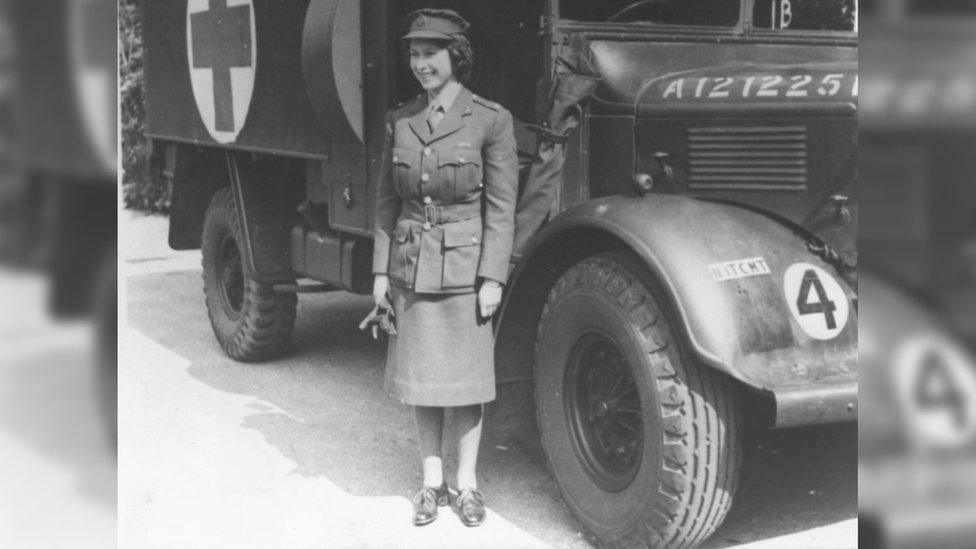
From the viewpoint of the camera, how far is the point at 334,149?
4.41 metres

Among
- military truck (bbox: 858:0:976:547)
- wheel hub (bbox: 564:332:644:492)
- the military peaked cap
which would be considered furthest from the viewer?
the military peaked cap

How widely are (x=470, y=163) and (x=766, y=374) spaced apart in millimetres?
1117

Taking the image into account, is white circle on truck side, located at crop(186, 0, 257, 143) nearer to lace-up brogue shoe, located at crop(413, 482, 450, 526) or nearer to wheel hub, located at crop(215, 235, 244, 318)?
wheel hub, located at crop(215, 235, 244, 318)

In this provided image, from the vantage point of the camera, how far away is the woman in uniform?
12.0 ft

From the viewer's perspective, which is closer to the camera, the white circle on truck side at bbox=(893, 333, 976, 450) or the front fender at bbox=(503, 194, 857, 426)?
the white circle on truck side at bbox=(893, 333, 976, 450)

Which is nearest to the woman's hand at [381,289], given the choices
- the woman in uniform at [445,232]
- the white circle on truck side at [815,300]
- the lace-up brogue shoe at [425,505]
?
the woman in uniform at [445,232]

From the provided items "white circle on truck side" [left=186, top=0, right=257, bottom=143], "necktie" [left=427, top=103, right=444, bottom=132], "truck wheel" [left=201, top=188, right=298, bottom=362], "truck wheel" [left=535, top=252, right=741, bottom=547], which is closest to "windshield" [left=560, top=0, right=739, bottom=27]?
"necktie" [left=427, top=103, right=444, bottom=132]

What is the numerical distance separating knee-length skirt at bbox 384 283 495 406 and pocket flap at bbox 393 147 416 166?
40 cm

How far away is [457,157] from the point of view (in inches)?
143

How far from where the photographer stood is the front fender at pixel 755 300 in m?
3.08

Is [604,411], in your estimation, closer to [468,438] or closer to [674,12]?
[468,438]

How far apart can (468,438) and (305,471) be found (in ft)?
2.05

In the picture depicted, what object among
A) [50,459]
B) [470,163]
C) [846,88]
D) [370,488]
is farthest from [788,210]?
[50,459]

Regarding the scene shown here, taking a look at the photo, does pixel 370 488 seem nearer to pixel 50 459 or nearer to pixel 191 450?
pixel 191 450
